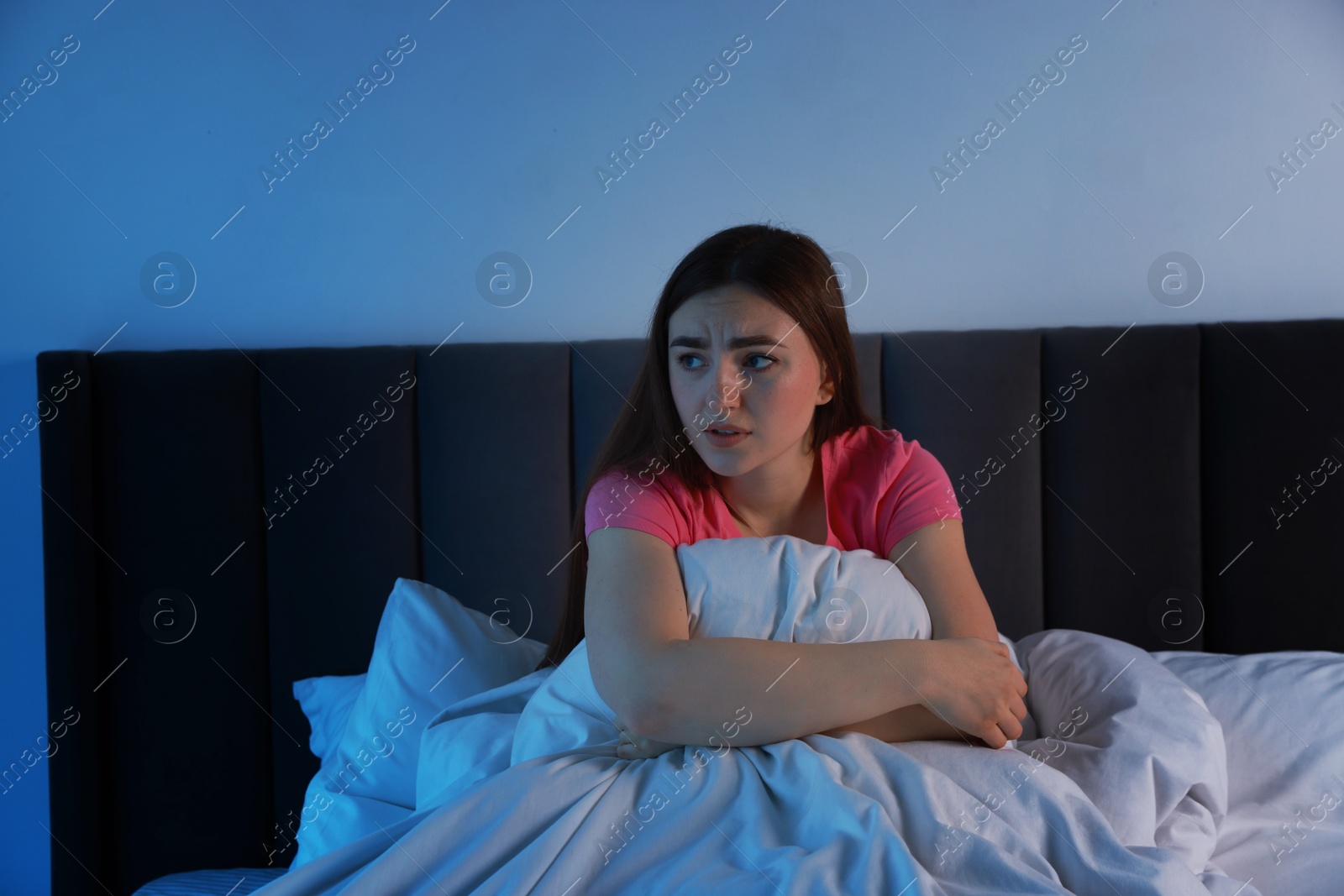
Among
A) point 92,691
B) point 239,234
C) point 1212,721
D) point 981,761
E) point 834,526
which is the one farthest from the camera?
point 239,234

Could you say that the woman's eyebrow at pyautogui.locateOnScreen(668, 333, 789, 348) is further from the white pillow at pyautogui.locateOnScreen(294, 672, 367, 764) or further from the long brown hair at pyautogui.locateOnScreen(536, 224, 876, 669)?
the white pillow at pyautogui.locateOnScreen(294, 672, 367, 764)

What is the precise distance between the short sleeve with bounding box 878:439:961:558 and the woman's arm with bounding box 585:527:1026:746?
0.74 feet

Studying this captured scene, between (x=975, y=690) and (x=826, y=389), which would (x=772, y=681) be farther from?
(x=826, y=389)

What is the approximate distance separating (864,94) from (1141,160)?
0.51 m

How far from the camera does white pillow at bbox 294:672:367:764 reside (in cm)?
145

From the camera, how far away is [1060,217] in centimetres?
167

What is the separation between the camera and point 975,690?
1039mm

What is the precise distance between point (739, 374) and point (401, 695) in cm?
69

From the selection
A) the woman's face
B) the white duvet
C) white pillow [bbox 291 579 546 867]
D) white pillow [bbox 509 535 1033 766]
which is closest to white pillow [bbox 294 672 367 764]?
white pillow [bbox 291 579 546 867]

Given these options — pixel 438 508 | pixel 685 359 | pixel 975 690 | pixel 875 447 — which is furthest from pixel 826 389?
pixel 438 508

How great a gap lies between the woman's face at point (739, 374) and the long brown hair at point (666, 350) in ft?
0.09

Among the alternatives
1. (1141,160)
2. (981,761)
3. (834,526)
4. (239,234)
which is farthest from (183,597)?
(1141,160)

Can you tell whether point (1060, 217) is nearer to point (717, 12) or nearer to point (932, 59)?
point (932, 59)

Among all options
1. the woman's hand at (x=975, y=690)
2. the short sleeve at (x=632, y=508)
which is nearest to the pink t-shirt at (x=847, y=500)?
the short sleeve at (x=632, y=508)
